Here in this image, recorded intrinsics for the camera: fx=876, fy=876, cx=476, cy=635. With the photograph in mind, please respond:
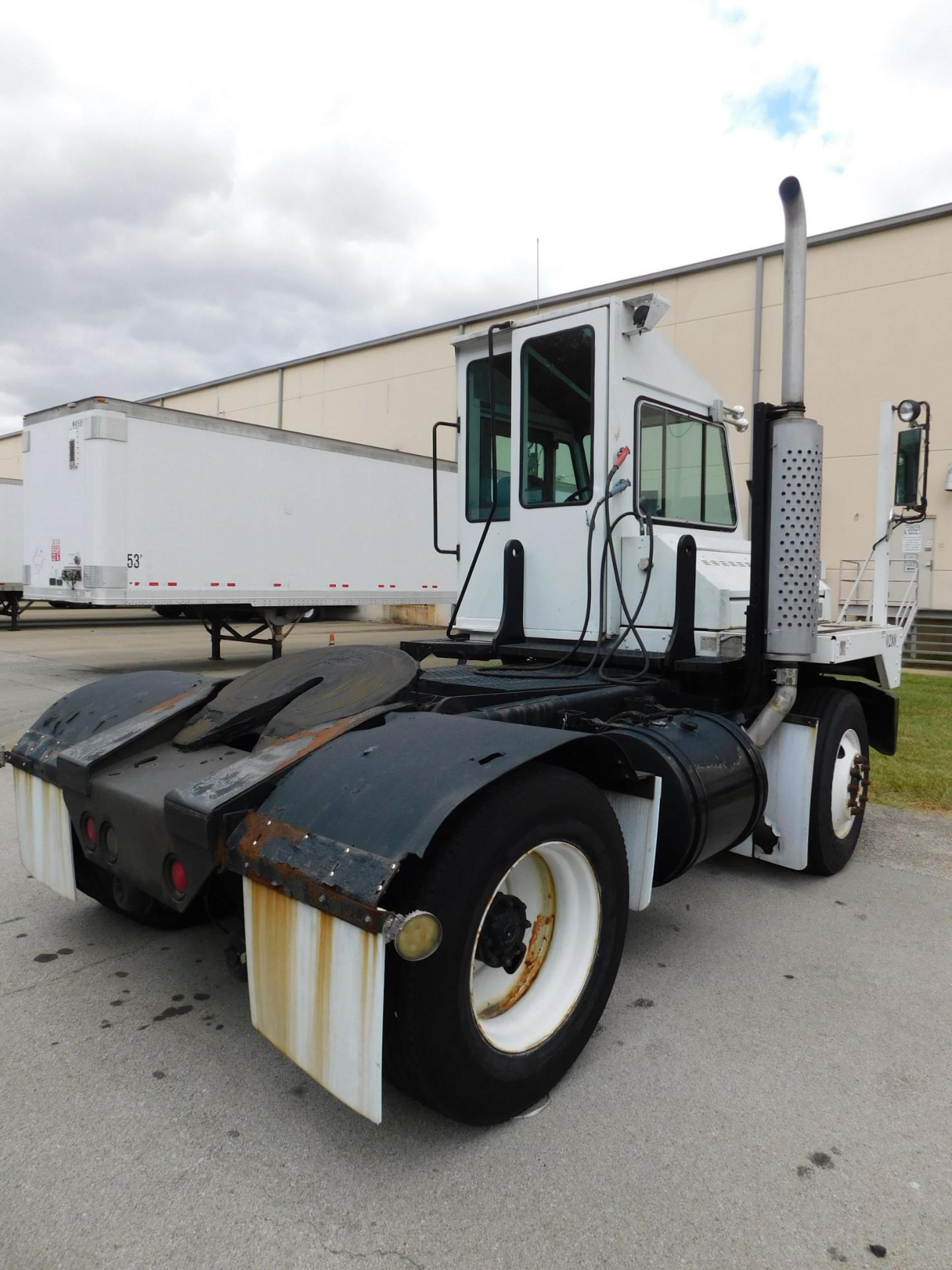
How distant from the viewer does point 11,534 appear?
63.0 ft

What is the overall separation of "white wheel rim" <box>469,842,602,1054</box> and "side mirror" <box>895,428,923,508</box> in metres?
3.05

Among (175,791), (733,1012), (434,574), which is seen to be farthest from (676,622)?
(434,574)

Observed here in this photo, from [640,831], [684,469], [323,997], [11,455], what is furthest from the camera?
[11,455]

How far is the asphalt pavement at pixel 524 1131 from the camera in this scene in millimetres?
2059

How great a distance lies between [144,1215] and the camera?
2.12 meters

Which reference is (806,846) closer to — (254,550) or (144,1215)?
(144,1215)

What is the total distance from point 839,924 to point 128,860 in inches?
122

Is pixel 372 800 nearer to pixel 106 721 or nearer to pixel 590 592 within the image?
pixel 106 721

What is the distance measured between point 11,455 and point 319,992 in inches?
1737

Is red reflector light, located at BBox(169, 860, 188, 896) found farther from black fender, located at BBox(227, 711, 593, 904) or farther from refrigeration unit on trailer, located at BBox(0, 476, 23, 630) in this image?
refrigeration unit on trailer, located at BBox(0, 476, 23, 630)

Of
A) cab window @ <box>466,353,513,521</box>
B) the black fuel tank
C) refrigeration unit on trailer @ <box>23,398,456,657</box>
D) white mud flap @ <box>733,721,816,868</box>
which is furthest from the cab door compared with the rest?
refrigeration unit on trailer @ <box>23,398,456,657</box>

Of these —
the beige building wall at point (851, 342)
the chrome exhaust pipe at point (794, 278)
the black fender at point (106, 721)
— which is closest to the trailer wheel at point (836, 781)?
the chrome exhaust pipe at point (794, 278)

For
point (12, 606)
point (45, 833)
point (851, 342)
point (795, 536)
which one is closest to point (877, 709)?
point (795, 536)

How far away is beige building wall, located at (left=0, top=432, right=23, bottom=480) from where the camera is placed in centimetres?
3953
